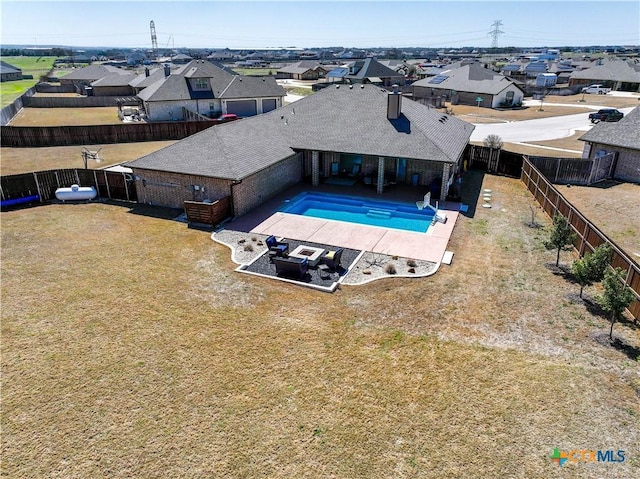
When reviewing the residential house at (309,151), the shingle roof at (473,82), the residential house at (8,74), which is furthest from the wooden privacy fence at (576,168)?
the residential house at (8,74)

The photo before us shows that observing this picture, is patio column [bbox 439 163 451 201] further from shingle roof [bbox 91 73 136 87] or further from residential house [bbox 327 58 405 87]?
shingle roof [bbox 91 73 136 87]

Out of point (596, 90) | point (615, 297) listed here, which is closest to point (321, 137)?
point (615, 297)

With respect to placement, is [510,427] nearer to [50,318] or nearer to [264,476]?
[264,476]

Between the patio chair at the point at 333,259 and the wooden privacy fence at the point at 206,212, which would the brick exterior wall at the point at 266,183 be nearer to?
the wooden privacy fence at the point at 206,212

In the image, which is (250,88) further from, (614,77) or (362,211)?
(614,77)

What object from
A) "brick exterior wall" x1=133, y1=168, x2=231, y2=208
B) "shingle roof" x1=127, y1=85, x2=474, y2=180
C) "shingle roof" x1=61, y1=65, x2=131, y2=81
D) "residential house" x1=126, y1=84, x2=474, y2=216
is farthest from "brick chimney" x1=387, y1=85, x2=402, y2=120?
"shingle roof" x1=61, y1=65, x2=131, y2=81
